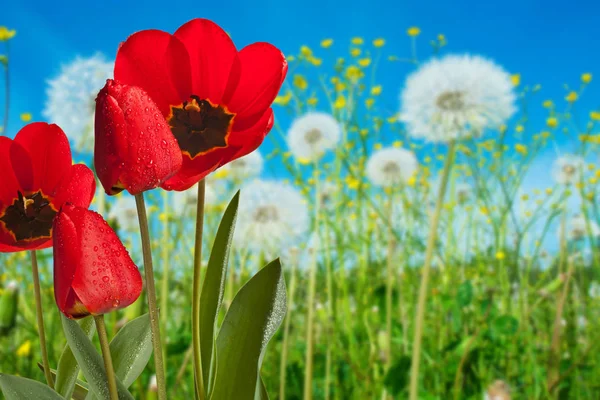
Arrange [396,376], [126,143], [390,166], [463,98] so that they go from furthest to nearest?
[390,166] < [396,376] < [463,98] < [126,143]

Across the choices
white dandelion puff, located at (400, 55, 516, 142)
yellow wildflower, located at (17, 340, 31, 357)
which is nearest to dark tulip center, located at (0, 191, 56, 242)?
white dandelion puff, located at (400, 55, 516, 142)

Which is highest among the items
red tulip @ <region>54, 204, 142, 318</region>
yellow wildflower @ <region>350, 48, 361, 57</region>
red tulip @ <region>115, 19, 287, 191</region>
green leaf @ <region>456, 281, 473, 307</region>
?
yellow wildflower @ <region>350, 48, 361, 57</region>

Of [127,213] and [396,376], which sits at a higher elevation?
[127,213]

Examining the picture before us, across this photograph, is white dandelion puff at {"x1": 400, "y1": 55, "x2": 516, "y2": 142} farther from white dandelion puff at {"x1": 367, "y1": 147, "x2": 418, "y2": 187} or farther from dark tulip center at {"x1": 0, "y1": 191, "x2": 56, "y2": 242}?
white dandelion puff at {"x1": 367, "y1": 147, "x2": 418, "y2": 187}

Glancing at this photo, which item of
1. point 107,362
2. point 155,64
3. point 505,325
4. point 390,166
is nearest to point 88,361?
point 107,362

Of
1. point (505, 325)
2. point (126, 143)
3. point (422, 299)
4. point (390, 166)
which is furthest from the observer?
point (390, 166)

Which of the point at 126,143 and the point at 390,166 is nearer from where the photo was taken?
the point at 126,143

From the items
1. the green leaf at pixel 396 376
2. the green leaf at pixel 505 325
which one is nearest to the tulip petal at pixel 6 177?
the green leaf at pixel 396 376

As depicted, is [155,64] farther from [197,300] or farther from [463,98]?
[463,98]

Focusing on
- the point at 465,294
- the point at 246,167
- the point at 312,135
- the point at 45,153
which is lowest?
the point at 45,153
